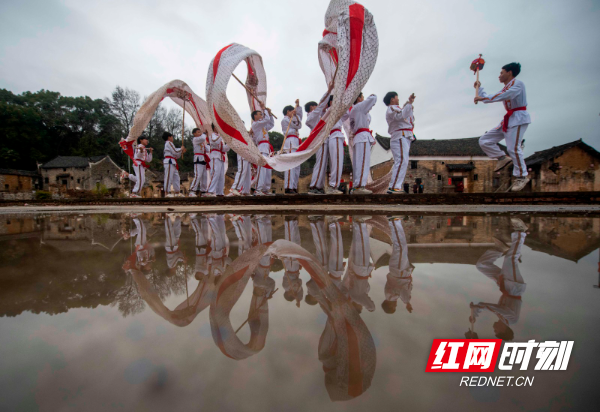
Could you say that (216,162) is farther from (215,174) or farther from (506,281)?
(506,281)

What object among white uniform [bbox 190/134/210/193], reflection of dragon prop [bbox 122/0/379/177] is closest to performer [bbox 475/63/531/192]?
reflection of dragon prop [bbox 122/0/379/177]

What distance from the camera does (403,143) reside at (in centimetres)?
565

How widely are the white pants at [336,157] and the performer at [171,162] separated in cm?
480

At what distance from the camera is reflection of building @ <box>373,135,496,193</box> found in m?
25.0

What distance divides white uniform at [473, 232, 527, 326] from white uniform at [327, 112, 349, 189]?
4771 millimetres

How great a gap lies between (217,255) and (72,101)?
59.5m

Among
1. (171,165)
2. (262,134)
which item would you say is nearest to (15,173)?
(171,165)

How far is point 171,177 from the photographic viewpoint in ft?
29.9

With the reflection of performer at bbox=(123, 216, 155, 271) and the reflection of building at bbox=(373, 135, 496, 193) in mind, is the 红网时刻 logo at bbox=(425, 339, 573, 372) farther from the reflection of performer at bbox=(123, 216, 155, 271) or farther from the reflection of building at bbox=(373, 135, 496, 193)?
the reflection of building at bbox=(373, 135, 496, 193)

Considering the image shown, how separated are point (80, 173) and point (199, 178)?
121 ft

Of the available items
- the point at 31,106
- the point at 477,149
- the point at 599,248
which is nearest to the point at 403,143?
the point at 599,248

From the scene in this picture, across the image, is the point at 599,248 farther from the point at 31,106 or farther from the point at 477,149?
the point at 31,106

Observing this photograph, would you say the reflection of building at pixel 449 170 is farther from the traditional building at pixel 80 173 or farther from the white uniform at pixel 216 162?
the traditional building at pixel 80 173

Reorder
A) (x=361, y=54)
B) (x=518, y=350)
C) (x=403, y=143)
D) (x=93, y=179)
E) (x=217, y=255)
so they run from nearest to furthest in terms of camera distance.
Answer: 1. (x=518, y=350)
2. (x=217, y=255)
3. (x=361, y=54)
4. (x=403, y=143)
5. (x=93, y=179)
